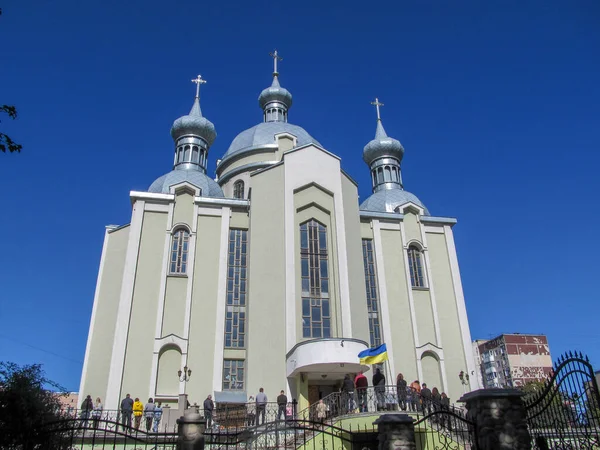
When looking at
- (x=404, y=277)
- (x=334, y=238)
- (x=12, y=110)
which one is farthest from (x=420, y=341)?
(x=12, y=110)

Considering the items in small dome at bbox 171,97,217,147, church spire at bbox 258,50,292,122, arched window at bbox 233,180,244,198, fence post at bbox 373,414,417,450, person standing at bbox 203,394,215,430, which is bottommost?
fence post at bbox 373,414,417,450

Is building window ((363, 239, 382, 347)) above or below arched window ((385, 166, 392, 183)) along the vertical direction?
below

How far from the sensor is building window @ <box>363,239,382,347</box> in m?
23.6

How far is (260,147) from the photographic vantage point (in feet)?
96.7

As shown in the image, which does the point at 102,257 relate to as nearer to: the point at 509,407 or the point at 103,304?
the point at 103,304

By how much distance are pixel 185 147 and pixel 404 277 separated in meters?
14.6

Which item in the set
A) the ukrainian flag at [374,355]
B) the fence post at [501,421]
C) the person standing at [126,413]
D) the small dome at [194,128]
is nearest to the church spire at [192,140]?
the small dome at [194,128]

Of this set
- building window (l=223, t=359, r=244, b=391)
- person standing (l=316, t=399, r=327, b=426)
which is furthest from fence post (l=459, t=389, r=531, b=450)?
building window (l=223, t=359, r=244, b=391)

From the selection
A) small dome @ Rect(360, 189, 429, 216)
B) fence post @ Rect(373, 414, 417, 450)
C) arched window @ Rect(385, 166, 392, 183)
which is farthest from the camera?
arched window @ Rect(385, 166, 392, 183)

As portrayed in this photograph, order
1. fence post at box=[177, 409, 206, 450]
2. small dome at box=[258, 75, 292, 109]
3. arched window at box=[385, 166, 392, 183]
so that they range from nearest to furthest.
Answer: fence post at box=[177, 409, 206, 450]
arched window at box=[385, 166, 392, 183]
small dome at box=[258, 75, 292, 109]

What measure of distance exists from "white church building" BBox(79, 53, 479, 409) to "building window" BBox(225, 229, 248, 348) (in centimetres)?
5

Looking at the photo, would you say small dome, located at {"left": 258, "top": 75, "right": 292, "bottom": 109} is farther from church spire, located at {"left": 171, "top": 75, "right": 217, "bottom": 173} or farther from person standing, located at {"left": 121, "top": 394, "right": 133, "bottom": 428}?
person standing, located at {"left": 121, "top": 394, "right": 133, "bottom": 428}

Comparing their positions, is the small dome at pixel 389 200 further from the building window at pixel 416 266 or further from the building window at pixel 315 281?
the building window at pixel 315 281

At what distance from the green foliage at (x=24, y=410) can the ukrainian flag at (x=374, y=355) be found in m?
10.7
